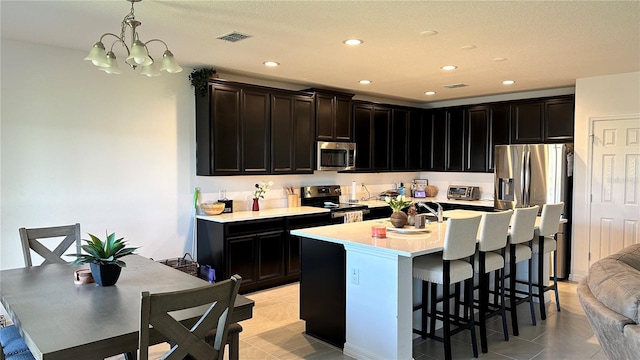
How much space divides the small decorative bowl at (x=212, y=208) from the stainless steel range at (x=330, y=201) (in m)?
1.37

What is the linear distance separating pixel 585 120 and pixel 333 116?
123 inches

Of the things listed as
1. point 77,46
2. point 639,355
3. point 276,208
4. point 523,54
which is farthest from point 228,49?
point 639,355

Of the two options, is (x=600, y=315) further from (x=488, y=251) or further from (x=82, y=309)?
(x=82, y=309)

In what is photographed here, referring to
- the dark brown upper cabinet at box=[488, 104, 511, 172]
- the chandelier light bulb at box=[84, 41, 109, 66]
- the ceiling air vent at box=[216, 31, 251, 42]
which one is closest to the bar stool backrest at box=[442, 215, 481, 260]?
the ceiling air vent at box=[216, 31, 251, 42]

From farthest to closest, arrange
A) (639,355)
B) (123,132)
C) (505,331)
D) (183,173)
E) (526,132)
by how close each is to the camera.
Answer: (526,132) → (183,173) → (123,132) → (505,331) → (639,355)

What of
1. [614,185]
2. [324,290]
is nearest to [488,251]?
[324,290]

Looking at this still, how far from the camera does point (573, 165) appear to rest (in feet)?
19.2

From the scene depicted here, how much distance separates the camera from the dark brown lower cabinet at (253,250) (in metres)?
4.96

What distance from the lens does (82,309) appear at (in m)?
2.22

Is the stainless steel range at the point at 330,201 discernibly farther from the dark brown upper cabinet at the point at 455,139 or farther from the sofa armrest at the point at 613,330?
the sofa armrest at the point at 613,330

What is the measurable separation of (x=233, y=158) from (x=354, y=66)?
1680 mm

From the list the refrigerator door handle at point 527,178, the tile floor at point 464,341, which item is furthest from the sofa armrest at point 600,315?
the refrigerator door handle at point 527,178

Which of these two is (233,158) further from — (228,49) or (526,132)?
(526,132)

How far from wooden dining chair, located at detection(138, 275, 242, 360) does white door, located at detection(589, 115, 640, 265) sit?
17.0 ft
